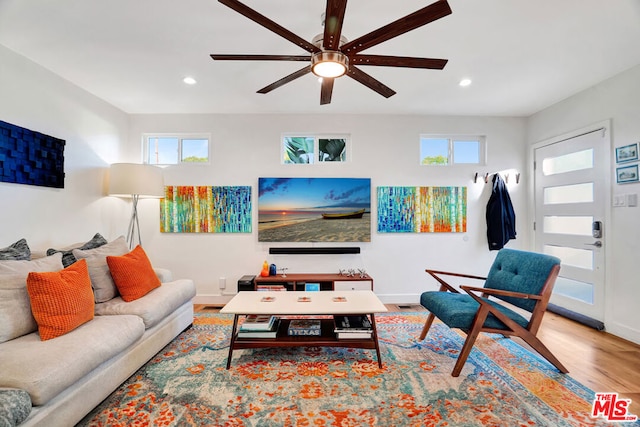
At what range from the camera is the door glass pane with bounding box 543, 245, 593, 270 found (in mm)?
2994

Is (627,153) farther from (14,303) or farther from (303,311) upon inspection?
(14,303)

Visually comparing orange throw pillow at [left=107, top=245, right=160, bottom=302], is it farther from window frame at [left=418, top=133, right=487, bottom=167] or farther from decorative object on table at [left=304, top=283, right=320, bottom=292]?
window frame at [left=418, top=133, right=487, bottom=167]

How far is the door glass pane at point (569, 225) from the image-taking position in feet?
9.91

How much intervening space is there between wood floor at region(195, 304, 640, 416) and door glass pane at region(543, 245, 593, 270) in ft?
2.12

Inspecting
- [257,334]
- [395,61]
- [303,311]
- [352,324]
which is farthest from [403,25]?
[257,334]

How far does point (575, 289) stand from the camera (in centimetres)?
312

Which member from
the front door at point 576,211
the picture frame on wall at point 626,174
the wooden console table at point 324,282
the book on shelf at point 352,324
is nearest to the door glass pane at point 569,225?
the front door at point 576,211

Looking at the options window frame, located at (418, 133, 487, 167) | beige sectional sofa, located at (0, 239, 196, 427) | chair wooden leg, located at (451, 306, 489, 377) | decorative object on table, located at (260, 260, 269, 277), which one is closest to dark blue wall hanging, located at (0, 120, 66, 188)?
beige sectional sofa, located at (0, 239, 196, 427)

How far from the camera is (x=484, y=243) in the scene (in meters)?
3.78

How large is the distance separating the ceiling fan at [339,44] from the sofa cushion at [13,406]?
1953mm

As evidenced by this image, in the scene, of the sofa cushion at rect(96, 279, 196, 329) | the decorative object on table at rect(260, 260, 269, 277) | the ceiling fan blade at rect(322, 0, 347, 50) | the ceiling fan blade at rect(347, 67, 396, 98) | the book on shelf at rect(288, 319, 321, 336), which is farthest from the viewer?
the decorative object on table at rect(260, 260, 269, 277)

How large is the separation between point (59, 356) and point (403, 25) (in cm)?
247

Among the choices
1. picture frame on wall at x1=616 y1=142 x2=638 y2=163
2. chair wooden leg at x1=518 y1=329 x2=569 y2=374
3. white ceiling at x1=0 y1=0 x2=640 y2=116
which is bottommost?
chair wooden leg at x1=518 y1=329 x2=569 y2=374

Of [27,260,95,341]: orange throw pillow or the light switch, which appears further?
the light switch
